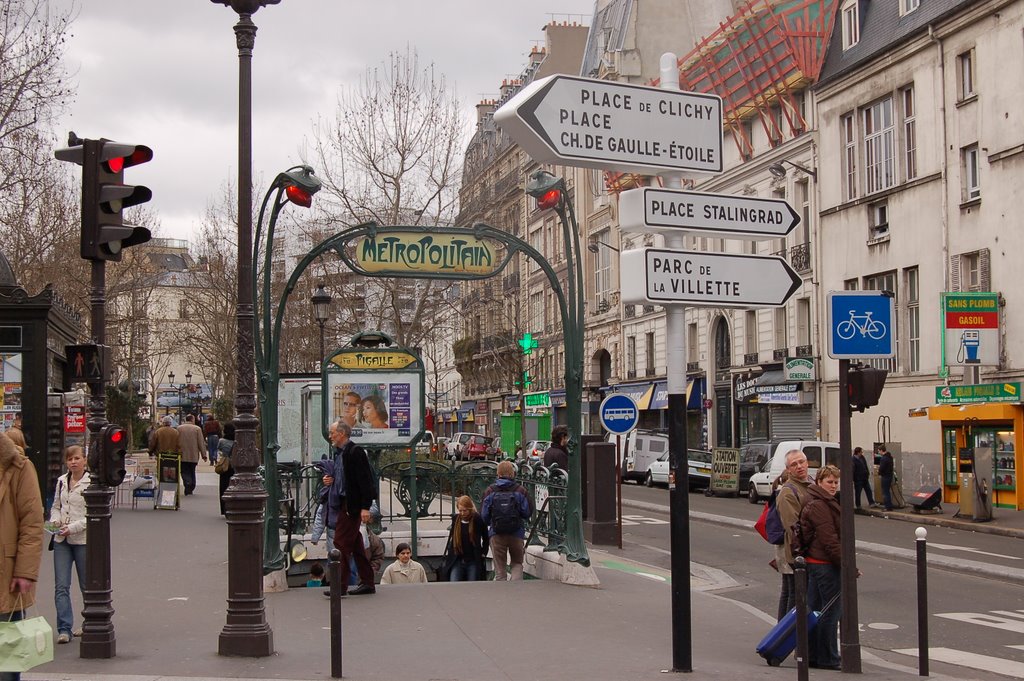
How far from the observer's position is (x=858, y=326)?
9477mm

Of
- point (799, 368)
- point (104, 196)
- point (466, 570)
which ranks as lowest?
point (466, 570)

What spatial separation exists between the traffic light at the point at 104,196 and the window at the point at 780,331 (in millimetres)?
34975

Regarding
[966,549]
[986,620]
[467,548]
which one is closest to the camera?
[986,620]

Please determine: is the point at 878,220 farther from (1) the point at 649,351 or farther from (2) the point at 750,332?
(1) the point at 649,351

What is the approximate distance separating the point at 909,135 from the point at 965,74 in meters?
3.09

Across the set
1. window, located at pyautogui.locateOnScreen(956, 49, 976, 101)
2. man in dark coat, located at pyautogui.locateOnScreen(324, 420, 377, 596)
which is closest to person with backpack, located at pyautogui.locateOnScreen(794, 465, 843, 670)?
man in dark coat, located at pyautogui.locateOnScreen(324, 420, 377, 596)

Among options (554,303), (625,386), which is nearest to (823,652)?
(625,386)

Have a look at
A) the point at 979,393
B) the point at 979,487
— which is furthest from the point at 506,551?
the point at 979,393

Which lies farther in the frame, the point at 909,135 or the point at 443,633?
the point at 909,135

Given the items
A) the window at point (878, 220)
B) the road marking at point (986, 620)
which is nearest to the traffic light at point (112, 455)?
the road marking at point (986, 620)

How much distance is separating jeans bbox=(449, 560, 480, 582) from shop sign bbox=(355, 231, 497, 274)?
3626 mm

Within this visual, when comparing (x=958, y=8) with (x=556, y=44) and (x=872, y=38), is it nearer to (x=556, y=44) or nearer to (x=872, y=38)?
(x=872, y=38)

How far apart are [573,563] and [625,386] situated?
4239 cm

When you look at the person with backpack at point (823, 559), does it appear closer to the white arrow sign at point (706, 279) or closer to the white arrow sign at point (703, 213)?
the white arrow sign at point (706, 279)
